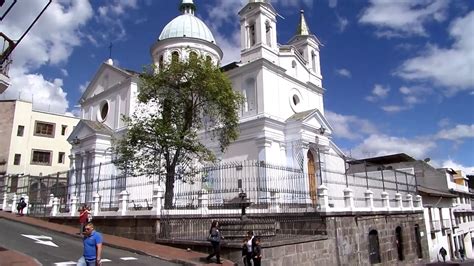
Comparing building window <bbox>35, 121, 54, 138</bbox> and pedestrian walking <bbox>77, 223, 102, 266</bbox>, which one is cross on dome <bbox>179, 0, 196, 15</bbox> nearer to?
building window <bbox>35, 121, 54, 138</bbox>

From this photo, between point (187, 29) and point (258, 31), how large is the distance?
767cm

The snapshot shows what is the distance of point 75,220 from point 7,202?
414 inches

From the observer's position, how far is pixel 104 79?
1235 inches

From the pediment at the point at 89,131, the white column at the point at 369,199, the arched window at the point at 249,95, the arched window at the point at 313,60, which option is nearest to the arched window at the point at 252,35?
the arched window at the point at 249,95

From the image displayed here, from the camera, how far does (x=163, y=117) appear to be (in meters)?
18.4

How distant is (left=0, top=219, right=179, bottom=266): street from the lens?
34.4 feet

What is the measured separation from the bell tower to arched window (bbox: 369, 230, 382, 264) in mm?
13898

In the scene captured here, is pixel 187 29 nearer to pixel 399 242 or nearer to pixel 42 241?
pixel 399 242

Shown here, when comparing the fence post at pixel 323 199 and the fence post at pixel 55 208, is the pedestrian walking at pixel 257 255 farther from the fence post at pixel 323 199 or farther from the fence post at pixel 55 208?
the fence post at pixel 55 208

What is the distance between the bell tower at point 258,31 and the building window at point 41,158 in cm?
2381

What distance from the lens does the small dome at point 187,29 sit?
104 ft

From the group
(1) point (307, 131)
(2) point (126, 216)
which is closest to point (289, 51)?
(1) point (307, 131)

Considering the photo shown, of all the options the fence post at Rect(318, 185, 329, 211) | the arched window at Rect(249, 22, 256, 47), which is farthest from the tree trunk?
the arched window at Rect(249, 22, 256, 47)

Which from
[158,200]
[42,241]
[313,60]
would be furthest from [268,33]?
[42,241]
